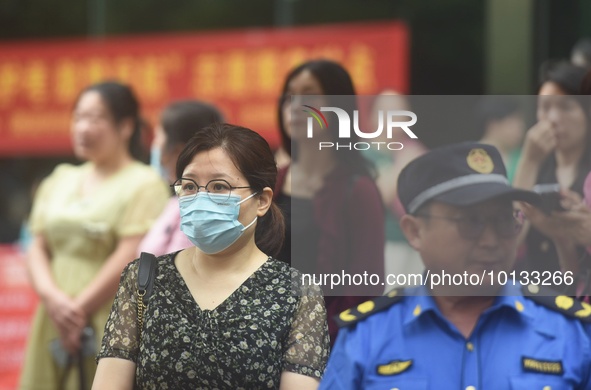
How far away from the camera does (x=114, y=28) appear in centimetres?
927

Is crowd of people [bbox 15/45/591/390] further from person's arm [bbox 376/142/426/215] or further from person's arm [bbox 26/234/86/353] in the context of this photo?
person's arm [bbox 26/234/86/353]

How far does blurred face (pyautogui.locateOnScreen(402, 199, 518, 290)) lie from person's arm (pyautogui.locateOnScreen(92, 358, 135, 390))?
86 centimetres

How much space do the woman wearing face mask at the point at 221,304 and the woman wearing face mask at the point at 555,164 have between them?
0.72 meters

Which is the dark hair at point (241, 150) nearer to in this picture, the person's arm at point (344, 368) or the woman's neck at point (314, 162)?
the woman's neck at point (314, 162)

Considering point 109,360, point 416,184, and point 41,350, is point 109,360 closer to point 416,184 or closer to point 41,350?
point 416,184

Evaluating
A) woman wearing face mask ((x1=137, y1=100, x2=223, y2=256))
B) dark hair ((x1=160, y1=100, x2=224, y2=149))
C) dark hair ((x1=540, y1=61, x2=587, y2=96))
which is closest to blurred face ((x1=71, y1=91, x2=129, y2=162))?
woman wearing face mask ((x1=137, y1=100, x2=223, y2=256))

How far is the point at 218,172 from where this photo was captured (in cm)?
319

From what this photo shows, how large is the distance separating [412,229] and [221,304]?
0.56 m

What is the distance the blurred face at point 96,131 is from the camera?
539cm

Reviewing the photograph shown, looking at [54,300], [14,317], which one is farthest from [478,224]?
[14,317]

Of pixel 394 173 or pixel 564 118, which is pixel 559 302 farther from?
pixel 564 118

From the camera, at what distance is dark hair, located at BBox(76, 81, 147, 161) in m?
5.46

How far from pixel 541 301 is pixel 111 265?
2568 mm

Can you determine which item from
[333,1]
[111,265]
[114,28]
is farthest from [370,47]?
[111,265]
